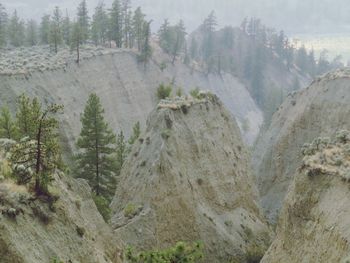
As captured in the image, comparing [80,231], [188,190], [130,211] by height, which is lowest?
[130,211]

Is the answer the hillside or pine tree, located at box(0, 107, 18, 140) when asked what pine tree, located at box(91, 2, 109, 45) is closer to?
the hillside

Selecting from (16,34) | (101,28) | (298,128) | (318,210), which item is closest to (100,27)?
(101,28)

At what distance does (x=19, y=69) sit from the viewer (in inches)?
2970

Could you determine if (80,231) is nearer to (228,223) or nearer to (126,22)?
(228,223)

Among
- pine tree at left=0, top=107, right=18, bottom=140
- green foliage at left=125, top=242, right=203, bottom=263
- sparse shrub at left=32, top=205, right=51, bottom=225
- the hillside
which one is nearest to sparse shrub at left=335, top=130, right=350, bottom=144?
green foliage at left=125, top=242, right=203, bottom=263

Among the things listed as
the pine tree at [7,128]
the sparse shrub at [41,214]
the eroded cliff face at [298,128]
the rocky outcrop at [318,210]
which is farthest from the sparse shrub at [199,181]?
the sparse shrub at [41,214]

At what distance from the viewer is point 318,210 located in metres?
25.5

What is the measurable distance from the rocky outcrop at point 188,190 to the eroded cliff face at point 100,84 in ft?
96.4

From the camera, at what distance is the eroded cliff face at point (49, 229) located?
58.7 feet

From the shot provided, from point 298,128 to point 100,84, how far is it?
50.3 m

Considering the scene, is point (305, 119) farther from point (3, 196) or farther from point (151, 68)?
point (151, 68)

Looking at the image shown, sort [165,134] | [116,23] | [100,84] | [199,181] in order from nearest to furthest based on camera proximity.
→ 1. [165,134]
2. [199,181]
3. [100,84]
4. [116,23]

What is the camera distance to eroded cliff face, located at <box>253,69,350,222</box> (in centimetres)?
5188

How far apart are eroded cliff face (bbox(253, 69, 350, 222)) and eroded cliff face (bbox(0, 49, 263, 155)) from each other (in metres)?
29.3
